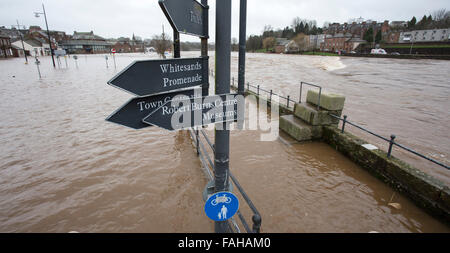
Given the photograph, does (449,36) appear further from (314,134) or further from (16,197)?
(16,197)

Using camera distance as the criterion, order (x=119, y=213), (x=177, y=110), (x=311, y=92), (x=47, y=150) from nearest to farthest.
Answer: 1. (x=177, y=110)
2. (x=119, y=213)
3. (x=47, y=150)
4. (x=311, y=92)

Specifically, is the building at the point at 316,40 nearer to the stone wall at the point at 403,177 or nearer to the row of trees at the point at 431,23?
the row of trees at the point at 431,23

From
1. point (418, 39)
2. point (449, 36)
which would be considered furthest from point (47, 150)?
point (418, 39)

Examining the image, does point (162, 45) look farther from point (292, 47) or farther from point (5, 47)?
point (292, 47)

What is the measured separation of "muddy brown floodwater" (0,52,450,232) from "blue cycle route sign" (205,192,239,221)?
225 centimetres

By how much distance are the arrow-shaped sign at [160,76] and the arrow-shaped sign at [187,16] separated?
0.90 feet

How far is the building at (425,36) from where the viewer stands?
7775cm

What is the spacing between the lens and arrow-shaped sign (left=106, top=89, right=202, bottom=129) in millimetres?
1791

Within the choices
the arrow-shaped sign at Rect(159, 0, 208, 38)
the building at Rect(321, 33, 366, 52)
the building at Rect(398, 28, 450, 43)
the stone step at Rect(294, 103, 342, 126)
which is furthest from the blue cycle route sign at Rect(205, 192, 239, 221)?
the building at Rect(398, 28, 450, 43)

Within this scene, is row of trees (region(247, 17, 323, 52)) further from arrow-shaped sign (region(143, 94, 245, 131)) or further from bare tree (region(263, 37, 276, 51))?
arrow-shaped sign (region(143, 94, 245, 131))

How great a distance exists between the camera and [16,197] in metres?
5.22

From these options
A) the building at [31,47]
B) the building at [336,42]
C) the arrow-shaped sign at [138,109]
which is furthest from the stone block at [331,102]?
the building at [336,42]

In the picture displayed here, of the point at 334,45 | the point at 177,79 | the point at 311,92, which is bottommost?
the point at 311,92
